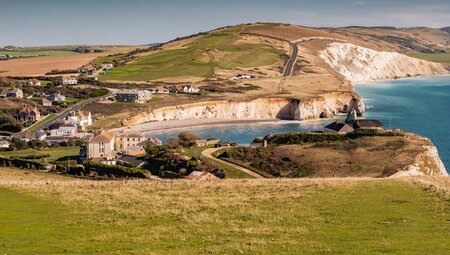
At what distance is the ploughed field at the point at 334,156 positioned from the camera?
184 feet

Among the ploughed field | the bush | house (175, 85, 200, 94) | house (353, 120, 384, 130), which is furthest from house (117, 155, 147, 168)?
house (175, 85, 200, 94)

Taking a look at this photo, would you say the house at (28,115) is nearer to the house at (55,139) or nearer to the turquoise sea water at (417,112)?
the house at (55,139)

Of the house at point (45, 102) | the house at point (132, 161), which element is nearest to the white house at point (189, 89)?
the house at point (45, 102)

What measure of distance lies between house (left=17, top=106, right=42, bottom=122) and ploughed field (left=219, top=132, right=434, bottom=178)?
184ft

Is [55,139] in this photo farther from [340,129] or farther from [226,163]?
[340,129]

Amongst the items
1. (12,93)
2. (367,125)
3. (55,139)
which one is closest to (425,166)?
(367,125)

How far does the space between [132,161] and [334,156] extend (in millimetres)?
22192

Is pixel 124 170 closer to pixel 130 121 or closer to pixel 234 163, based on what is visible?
pixel 234 163

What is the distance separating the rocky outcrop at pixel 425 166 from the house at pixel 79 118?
61310mm

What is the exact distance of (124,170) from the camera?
5528 cm

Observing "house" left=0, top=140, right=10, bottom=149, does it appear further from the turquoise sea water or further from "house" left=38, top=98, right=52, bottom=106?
the turquoise sea water

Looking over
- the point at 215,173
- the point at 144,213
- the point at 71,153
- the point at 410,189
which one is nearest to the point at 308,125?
the point at 71,153

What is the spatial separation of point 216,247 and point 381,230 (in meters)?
6.84

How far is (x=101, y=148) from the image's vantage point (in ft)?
226
